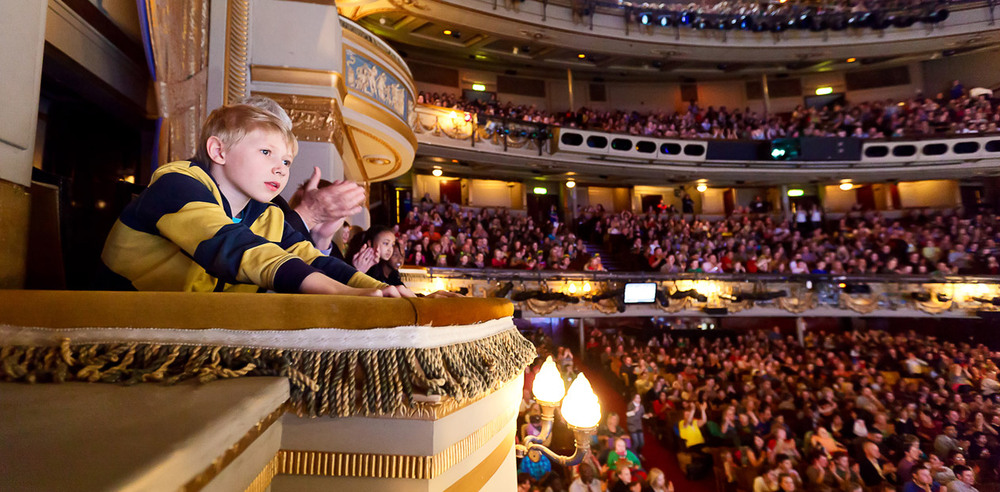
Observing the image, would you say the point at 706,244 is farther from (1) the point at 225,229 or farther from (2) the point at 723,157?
(1) the point at 225,229

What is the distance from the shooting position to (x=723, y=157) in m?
16.8

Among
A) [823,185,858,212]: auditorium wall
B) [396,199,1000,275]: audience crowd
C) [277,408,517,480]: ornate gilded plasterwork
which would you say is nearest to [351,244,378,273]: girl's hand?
[277,408,517,480]: ornate gilded plasterwork

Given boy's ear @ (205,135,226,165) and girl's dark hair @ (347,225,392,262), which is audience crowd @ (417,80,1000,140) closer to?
girl's dark hair @ (347,225,392,262)

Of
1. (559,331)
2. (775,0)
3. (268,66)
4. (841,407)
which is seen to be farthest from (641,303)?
(775,0)

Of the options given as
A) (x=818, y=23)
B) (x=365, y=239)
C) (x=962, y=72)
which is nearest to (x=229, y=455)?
(x=365, y=239)

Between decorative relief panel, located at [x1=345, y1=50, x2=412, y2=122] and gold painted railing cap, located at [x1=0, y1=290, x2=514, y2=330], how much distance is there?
13.6 ft

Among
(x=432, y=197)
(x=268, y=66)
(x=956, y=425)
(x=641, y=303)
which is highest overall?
(x=432, y=197)

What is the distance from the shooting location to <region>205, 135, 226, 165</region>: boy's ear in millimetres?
1262

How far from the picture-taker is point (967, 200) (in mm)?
17297

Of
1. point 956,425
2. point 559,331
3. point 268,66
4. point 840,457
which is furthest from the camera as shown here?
point 559,331

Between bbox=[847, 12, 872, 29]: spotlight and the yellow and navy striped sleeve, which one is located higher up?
bbox=[847, 12, 872, 29]: spotlight

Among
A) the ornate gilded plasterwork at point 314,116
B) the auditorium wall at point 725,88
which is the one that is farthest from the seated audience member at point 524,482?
the auditorium wall at point 725,88

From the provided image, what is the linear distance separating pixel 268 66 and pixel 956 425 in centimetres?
1014

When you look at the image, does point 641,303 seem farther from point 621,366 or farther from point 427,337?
point 427,337
